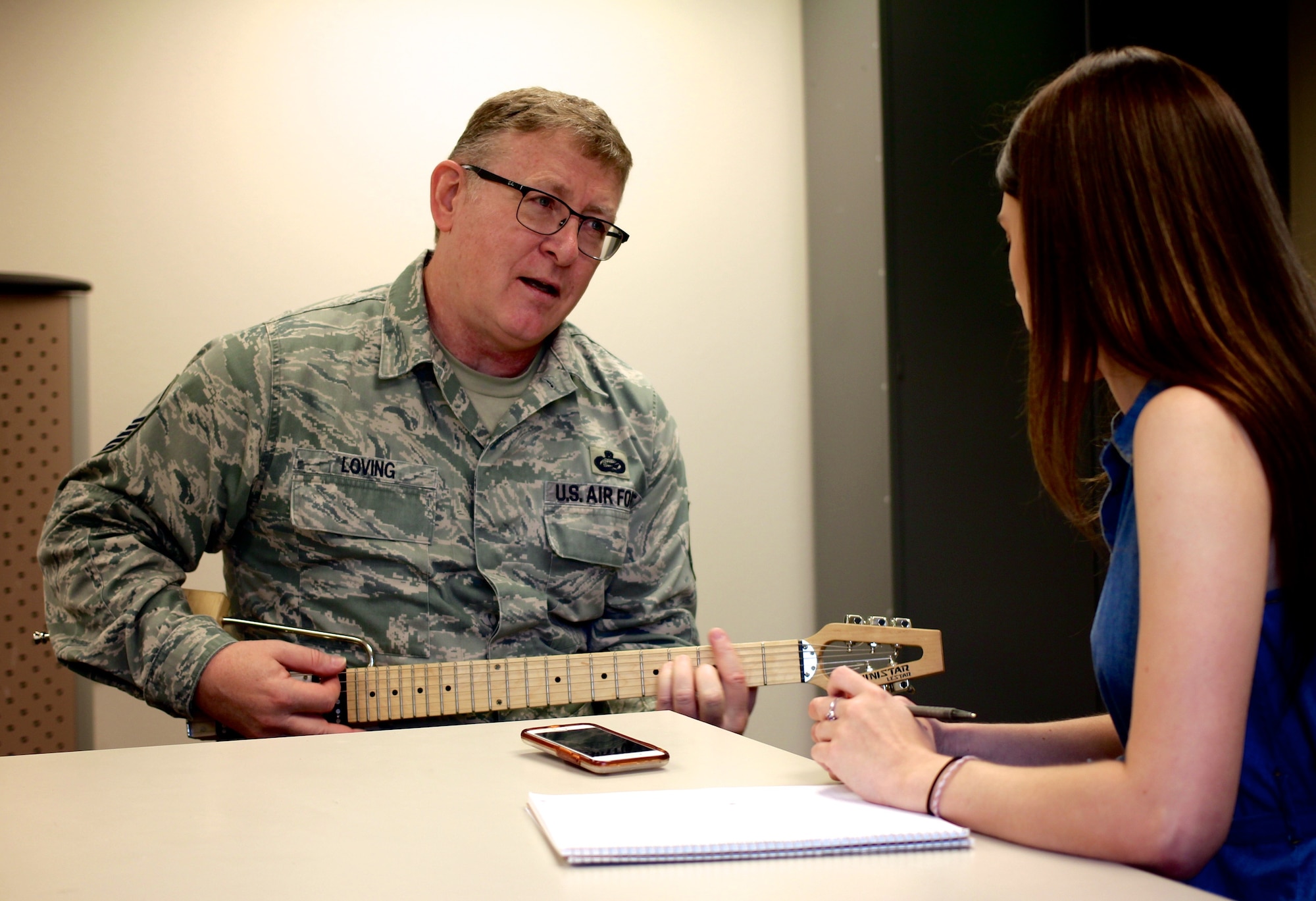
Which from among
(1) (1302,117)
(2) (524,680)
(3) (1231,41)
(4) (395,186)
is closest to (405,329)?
(2) (524,680)

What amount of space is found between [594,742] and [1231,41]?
2.43 metres

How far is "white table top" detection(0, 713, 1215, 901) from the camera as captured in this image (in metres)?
0.63

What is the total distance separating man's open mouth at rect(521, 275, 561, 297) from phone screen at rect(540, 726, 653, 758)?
958mm

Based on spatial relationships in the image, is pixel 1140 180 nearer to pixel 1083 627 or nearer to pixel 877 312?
pixel 877 312

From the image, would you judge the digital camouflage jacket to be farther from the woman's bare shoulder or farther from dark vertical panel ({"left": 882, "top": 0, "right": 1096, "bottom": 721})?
the woman's bare shoulder

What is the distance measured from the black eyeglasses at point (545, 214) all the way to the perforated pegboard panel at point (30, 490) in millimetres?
791

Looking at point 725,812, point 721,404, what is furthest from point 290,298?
point 725,812

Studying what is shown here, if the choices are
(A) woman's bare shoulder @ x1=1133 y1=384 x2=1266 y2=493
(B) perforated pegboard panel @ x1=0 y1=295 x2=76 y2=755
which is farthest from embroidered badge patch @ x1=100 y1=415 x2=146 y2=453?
(A) woman's bare shoulder @ x1=1133 y1=384 x2=1266 y2=493

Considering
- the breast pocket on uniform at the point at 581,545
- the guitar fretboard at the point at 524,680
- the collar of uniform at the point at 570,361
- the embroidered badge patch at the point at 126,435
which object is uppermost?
the collar of uniform at the point at 570,361

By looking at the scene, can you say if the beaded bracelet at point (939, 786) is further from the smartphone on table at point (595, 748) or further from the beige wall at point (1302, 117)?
the beige wall at point (1302, 117)

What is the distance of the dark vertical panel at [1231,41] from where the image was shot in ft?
8.01

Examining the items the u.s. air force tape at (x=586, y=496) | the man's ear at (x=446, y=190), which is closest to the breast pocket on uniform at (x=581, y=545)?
the u.s. air force tape at (x=586, y=496)

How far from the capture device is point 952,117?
8.00ft

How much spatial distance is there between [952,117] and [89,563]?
2.00 meters
